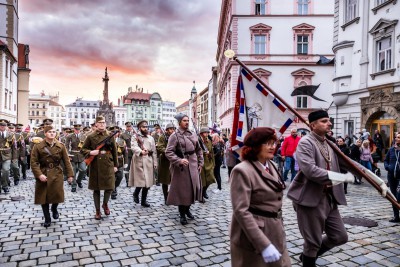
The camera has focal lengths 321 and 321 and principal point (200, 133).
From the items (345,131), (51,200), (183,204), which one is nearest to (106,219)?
(51,200)

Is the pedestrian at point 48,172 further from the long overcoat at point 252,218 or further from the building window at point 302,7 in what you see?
the building window at point 302,7

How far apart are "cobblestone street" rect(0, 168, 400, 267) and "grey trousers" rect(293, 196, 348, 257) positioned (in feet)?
2.39

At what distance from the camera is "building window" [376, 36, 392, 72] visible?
1706cm

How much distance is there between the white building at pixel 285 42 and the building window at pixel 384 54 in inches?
529

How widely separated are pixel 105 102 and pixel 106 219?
4805cm

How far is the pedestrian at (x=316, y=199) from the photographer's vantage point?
371cm

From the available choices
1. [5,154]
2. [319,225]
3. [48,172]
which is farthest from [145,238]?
[5,154]

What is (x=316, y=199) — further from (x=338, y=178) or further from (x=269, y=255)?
(x=269, y=255)

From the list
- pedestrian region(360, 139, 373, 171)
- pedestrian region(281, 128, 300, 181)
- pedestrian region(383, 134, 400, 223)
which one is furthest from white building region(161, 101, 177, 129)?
pedestrian region(383, 134, 400, 223)

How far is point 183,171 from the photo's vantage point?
6297mm

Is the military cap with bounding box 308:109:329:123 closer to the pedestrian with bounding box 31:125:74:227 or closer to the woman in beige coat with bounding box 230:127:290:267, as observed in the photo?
the woman in beige coat with bounding box 230:127:290:267

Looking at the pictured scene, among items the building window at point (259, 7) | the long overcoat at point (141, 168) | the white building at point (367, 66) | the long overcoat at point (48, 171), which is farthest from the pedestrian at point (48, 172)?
the building window at point (259, 7)

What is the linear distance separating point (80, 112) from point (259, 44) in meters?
123

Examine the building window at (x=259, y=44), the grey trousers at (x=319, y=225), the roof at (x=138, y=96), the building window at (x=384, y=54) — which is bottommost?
the grey trousers at (x=319, y=225)
